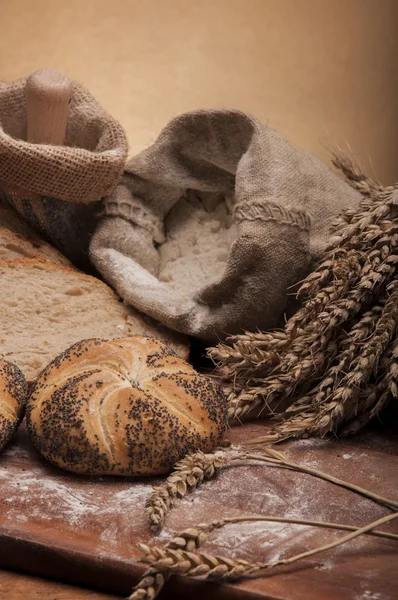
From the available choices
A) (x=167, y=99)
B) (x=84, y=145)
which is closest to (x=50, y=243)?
(x=84, y=145)

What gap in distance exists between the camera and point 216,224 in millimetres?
2480

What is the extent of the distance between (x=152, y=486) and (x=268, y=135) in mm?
1175

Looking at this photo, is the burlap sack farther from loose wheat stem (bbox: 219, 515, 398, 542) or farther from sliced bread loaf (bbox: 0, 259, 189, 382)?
loose wheat stem (bbox: 219, 515, 398, 542)

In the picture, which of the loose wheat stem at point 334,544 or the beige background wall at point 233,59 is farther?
the beige background wall at point 233,59

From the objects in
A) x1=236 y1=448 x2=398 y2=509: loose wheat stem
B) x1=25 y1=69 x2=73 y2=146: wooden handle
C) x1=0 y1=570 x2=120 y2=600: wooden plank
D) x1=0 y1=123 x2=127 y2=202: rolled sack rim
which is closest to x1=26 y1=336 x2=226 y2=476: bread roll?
x1=236 y1=448 x2=398 y2=509: loose wheat stem

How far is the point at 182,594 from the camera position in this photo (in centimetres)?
122

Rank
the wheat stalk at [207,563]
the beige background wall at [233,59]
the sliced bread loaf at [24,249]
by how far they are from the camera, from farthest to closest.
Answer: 1. the beige background wall at [233,59]
2. the sliced bread loaf at [24,249]
3. the wheat stalk at [207,563]

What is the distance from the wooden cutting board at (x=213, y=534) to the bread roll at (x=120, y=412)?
56 millimetres

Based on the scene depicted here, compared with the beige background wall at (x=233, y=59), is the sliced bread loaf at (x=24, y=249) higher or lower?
lower

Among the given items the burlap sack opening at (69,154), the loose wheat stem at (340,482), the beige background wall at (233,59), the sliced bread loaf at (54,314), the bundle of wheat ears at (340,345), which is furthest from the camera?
the beige background wall at (233,59)

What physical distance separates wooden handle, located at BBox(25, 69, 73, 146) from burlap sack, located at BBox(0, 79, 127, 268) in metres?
0.07

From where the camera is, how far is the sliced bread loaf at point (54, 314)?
2.10 meters

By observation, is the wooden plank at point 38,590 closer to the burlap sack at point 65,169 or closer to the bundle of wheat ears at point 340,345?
the bundle of wheat ears at point 340,345

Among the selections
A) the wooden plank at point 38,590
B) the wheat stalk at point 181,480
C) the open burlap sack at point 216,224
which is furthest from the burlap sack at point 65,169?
the wooden plank at point 38,590
